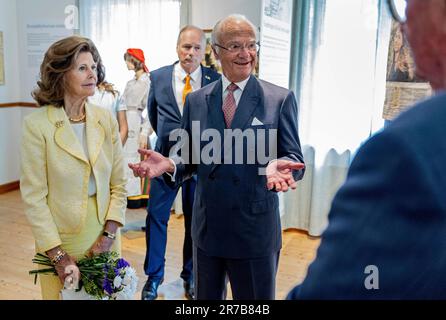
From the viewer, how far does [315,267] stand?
537mm

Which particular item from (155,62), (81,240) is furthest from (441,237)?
(155,62)

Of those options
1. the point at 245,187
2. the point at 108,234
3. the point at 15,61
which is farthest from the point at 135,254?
the point at 15,61

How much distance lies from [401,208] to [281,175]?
3.16ft

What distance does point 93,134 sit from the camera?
5.53ft

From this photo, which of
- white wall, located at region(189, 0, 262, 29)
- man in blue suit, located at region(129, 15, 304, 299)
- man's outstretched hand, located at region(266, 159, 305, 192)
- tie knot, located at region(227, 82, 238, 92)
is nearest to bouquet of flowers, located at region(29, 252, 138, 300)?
man in blue suit, located at region(129, 15, 304, 299)

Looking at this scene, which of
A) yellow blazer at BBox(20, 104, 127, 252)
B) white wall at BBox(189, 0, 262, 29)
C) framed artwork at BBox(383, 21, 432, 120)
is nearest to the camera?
yellow blazer at BBox(20, 104, 127, 252)

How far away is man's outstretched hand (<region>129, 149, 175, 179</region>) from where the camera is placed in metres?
1.58

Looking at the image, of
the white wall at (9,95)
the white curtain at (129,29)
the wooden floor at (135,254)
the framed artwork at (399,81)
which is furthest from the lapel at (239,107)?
the white wall at (9,95)

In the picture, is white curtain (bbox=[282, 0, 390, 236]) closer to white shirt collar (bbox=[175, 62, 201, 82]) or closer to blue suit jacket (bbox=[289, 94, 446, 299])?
white shirt collar (bbox=[175, 62, 201, 82])

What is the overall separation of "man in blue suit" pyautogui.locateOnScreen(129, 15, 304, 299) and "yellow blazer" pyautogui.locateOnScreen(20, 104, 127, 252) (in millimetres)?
210

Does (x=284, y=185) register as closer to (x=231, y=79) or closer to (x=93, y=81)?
(x=231, y=79)

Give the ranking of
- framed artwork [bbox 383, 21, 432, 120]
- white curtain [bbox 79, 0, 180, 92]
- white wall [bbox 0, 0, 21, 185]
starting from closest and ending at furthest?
framed artwork [bbox 383, 21, 432, 120], white curtain [bbox 79, 0, 180, 92], white wall [bbox 0, 0, 21, 185]

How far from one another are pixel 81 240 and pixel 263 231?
0.68 metres

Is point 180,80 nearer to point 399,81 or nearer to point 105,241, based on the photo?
point 105,241
